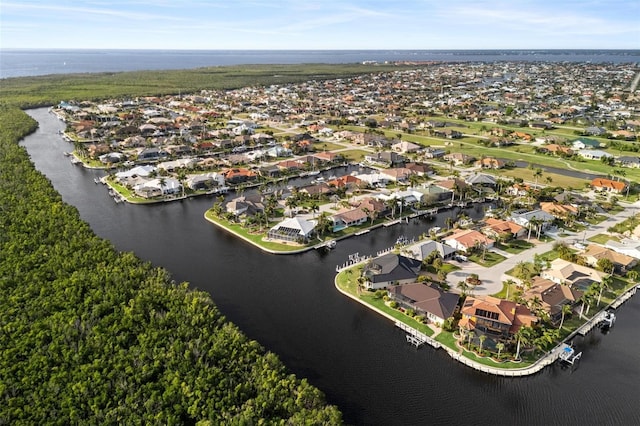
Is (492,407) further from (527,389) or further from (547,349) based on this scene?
(547,349)

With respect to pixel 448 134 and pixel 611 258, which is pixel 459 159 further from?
pixel 611 258

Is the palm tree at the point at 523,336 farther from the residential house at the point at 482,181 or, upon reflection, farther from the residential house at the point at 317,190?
the residential house at the point at 482,181

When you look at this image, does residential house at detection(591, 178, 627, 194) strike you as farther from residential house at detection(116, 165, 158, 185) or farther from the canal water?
residential house at detection(116, 165, 158, 185)

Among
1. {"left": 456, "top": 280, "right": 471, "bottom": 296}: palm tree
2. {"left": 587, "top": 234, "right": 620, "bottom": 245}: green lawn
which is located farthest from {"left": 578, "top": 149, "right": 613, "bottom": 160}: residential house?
{"left": 456, "top": 280, "right": 471, "bottom": 296}: palm tree

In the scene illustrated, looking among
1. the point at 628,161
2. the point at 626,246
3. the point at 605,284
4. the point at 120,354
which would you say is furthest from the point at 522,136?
the point at 120,354

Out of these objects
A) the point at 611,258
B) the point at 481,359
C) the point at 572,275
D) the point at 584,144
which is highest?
the point at 584,144

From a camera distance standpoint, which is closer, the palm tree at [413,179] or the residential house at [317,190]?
the residential house at [317,190]

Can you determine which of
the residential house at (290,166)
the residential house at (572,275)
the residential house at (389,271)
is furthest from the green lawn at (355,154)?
the residential house at (572,275)
